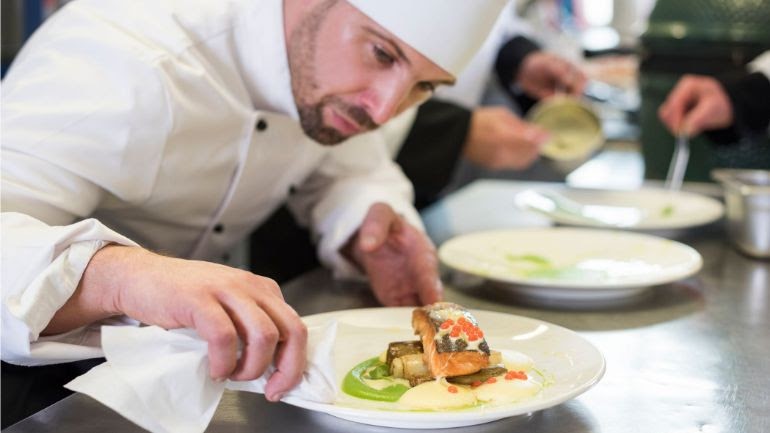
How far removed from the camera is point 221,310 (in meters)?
0.88

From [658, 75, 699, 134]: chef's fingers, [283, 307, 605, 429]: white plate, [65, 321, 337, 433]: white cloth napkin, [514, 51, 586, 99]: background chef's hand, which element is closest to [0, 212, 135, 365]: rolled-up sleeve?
[65, 321, 337, 433]: white cloth napkin

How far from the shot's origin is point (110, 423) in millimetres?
951

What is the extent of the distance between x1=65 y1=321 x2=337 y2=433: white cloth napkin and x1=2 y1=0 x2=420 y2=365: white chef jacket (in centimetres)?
14

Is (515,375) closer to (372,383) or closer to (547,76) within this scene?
(372,383)

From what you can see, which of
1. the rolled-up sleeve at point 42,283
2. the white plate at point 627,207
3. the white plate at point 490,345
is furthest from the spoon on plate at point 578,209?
the rolled-up sleeve at point 42,283

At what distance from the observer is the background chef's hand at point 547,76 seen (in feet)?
10.2

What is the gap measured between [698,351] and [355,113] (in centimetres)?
58

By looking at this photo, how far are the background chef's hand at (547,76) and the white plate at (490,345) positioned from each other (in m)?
1.98

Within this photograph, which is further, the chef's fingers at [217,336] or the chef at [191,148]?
the chef at [191,148]

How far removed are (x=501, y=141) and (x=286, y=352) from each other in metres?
1.54

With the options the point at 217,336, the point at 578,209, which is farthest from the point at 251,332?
the point at 578,209

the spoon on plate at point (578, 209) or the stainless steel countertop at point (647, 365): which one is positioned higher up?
the stainless steel countertop at point (647, 365)

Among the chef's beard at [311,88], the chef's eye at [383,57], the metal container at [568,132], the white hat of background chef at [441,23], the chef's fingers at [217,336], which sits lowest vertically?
the metal container at [568,132]

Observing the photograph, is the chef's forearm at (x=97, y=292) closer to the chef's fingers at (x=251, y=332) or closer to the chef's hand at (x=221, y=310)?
the chef's hand at (x=221, y=310)
